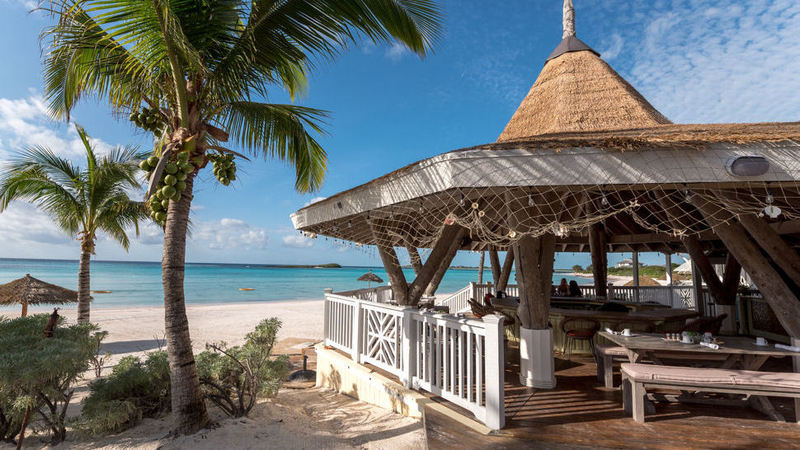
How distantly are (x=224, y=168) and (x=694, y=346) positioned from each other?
5.99 metres

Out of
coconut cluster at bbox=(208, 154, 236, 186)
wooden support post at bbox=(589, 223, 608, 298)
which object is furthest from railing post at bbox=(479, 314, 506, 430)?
wooden support post at bbox=(589, 223, 608, 298)

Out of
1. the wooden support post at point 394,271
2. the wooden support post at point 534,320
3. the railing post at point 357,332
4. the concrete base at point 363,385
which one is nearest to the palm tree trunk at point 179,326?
the concrete base at point 363,385

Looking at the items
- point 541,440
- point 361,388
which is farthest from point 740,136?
point 361,388

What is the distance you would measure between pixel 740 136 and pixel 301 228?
6.68 meters

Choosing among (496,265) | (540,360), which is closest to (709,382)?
(540,360)

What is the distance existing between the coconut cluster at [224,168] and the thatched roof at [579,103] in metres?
5.58

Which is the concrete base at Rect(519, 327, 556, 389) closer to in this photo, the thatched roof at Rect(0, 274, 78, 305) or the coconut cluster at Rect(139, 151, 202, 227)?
the coconut cluster at Rect(139, 151, 202, 227)

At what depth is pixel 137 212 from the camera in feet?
33.9

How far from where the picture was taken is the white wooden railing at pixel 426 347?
3486 mm

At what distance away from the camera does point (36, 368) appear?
379cm

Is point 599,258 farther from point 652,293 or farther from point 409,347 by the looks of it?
point 409,347

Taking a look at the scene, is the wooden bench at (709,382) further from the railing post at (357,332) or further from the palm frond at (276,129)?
the palm frond at (276,129)

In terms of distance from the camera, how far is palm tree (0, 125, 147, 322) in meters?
8.42

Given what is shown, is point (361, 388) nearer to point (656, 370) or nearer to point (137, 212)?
point (656, 370)
